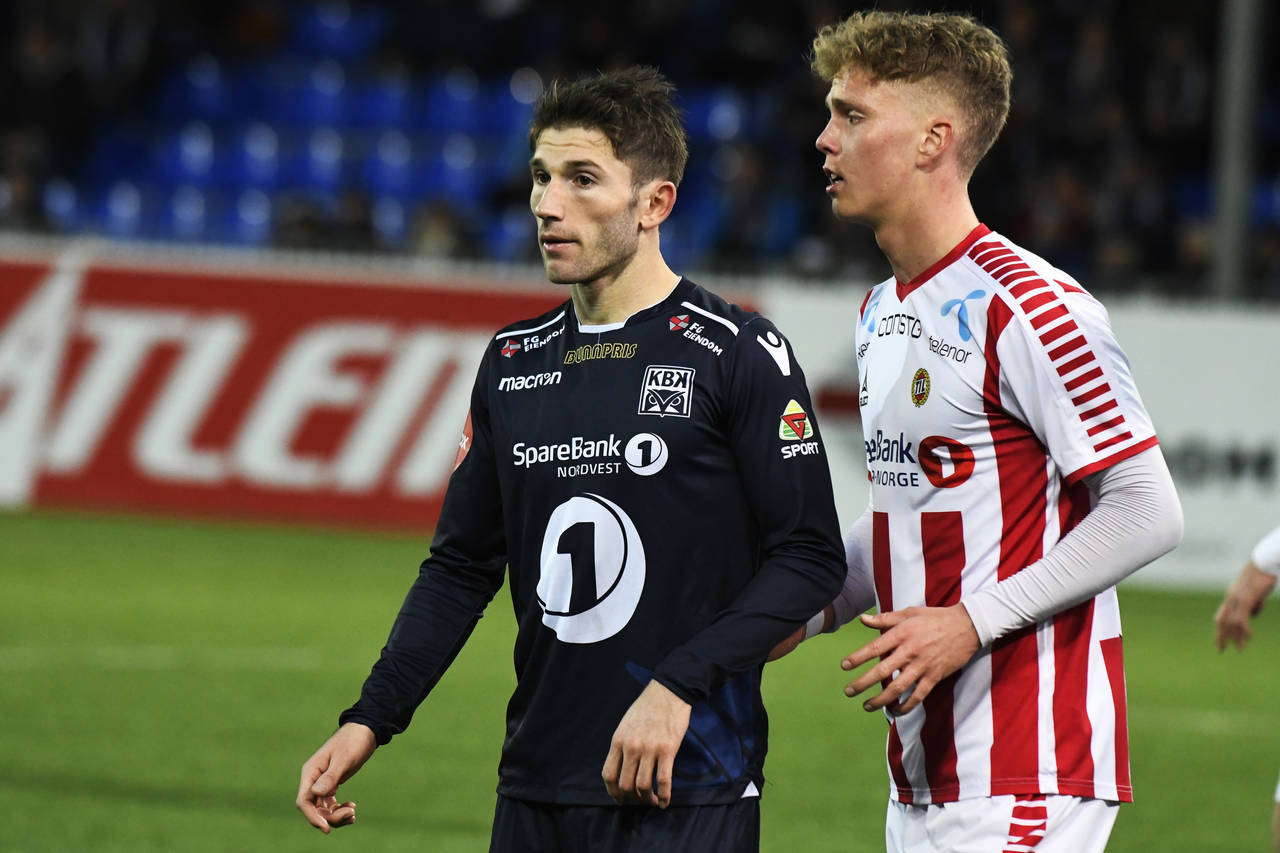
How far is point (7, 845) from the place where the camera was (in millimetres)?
6148

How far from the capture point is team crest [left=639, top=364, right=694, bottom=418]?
3193mm

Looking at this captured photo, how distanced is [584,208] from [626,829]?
41.3 inches

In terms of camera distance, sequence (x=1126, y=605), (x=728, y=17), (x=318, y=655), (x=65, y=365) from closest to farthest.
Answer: (x=318, y=655), (x=1126, y=605), (x=65, y=365), (x=728, y=17)

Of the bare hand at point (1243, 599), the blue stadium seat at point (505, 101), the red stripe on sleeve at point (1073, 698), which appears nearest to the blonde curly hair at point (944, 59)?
the red stripe on sleeve at point (1073, 698)

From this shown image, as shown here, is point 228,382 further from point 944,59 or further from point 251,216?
point 944,59

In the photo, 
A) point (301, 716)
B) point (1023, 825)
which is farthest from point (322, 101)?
point (1023, 825)

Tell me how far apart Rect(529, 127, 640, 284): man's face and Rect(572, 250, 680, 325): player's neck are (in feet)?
0.13

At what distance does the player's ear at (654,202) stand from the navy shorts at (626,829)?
3.28 ft

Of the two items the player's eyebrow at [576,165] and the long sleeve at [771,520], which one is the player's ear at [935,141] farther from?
the player's eyebrow at [576,165]

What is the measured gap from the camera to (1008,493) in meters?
3.21

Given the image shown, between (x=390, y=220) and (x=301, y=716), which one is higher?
(x=390, y=220)

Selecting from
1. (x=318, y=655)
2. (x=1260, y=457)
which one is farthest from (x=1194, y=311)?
(x=318, y=655)

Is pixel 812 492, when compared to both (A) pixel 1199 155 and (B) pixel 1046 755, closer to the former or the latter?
(B) pixel 1046 755

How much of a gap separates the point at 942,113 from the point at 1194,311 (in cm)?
1025
